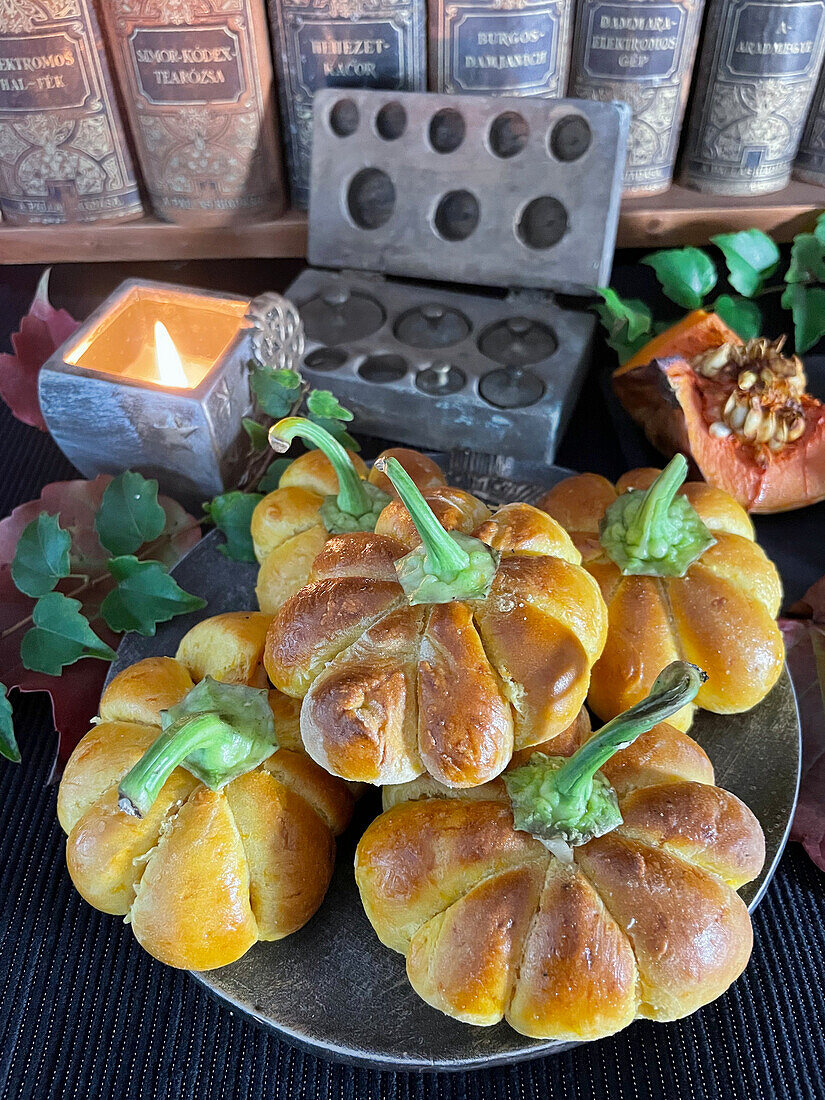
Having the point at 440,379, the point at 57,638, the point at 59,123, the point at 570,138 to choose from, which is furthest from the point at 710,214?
the point at 57,638

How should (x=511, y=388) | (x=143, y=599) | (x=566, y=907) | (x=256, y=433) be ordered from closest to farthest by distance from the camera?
(x=566, y=907) → (x=143, y=599) → (x=256, y=433) → (x=511, y=388)

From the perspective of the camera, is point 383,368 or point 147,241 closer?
point 383,368

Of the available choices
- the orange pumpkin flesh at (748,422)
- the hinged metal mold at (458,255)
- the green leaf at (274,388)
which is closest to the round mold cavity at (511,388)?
the hinged metal mold at (458,255)

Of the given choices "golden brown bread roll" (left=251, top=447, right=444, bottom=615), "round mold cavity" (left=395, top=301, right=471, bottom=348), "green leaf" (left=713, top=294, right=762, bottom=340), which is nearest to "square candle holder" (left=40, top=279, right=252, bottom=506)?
"golden brown bread roll" (left=251, top=447, right=444, bottom=615)

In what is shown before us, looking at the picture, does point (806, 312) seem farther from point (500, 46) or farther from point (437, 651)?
point (437, 651)

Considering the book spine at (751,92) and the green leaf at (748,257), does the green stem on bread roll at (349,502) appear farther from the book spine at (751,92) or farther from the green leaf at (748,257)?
the book spine at (751,92)

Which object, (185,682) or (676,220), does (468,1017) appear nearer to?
(185,682)

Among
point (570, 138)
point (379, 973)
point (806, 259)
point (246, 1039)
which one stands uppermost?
point (570, 138)
